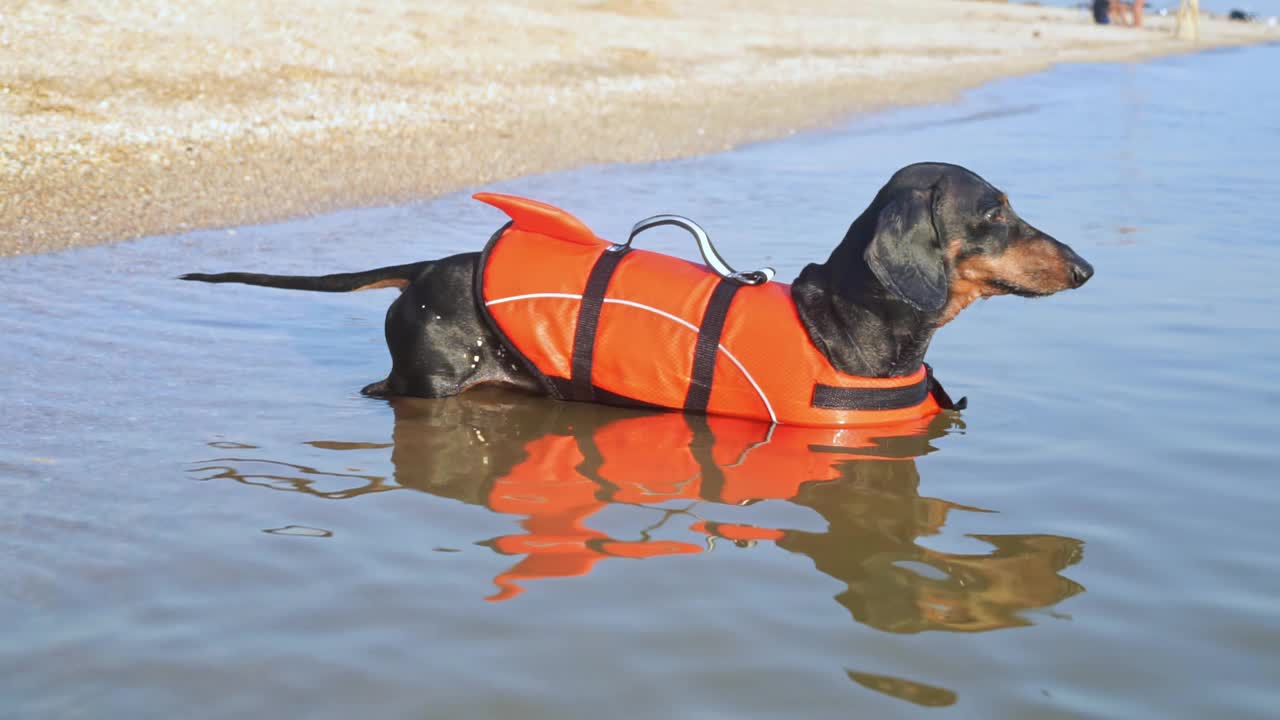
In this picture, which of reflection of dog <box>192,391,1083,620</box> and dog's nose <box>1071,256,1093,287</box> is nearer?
reflection of dog <box>192,391,1083,620</box>

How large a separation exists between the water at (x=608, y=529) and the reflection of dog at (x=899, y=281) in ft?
0.91

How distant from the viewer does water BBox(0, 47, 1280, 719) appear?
243 cm

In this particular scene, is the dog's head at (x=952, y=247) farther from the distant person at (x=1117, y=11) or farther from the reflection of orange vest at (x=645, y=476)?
the distant person at (x=1117, y=11)

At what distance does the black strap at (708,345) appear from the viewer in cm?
412

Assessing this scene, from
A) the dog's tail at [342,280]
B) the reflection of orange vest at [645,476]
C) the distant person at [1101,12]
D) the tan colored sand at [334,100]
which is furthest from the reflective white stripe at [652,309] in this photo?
the distant person at [1101,12]

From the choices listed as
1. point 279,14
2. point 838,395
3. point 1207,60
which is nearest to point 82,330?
point 838,395

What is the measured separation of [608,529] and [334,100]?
784 cm

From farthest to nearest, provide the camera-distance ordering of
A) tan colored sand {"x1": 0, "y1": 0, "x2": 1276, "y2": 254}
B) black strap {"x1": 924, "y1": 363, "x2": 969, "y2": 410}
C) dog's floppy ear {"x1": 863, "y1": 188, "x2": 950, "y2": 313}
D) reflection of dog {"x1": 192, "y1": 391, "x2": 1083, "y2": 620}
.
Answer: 1. tan colored sand {"x1": 0, "y1": 0, "x2": 1276, "y2": 254}
2. black strap {"x1": 924, "y1": 363, "x2": 969, "y2": 410}
3. dog's floppy ear {"x1": 863, "y1": 188, "x2": 950, "y2": 313}
4. reflection of dog {"x1": 192, "y1": 391, "x2": 1083, "y2": 620}

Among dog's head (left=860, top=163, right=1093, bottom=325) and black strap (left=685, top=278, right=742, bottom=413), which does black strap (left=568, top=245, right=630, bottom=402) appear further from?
dog's head (left=860, top=163, right=1093, bottom=325)

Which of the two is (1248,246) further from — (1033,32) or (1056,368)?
(1033,32)

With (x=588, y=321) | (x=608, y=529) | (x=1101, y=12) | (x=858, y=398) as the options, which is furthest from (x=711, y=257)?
(x=1101, y=12)

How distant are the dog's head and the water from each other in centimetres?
48

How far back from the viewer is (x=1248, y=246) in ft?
22.0

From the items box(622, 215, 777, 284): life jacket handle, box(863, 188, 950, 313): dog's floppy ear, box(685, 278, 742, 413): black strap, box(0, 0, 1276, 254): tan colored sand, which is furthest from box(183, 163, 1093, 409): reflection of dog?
box(0, 0, 1276, 254): tan colored sand
